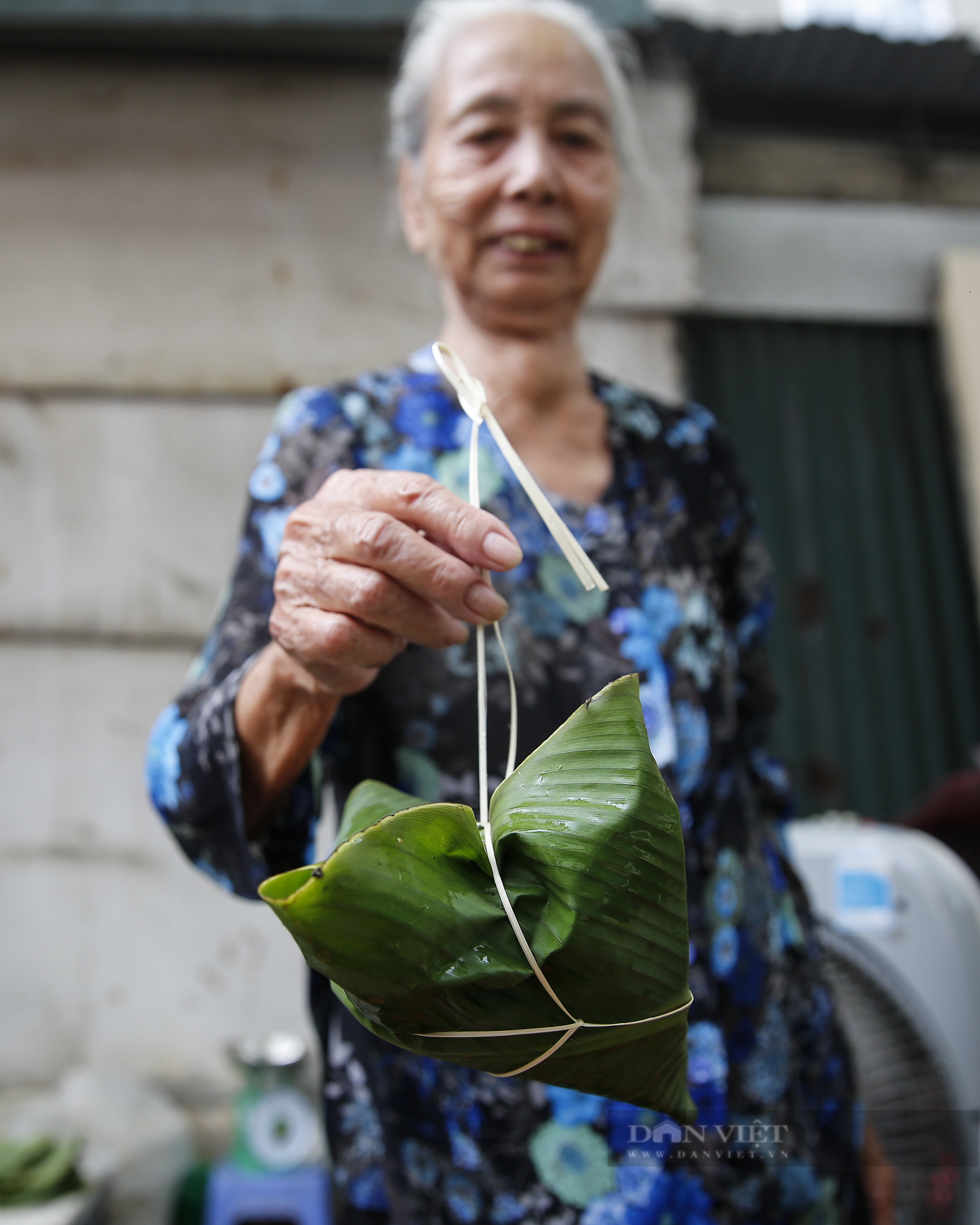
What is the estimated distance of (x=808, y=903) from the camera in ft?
3.83

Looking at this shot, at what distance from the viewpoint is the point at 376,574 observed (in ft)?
2.04

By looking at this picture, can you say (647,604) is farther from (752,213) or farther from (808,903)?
(752,213)

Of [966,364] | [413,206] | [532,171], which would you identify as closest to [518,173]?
[532,171]

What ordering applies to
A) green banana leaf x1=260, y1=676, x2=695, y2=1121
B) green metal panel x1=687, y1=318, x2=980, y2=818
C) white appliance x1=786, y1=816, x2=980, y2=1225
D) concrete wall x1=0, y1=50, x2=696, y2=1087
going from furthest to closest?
green metal panel x1=687, y1=318, x2=980, y2=818
concrete wall x1=0, y1=50, x2=696, y2=1087
white appliance x1=786, y1=816, x2=980, y2=1225
green banana leaf x1=260, y1=676, x2=695, y2=1121

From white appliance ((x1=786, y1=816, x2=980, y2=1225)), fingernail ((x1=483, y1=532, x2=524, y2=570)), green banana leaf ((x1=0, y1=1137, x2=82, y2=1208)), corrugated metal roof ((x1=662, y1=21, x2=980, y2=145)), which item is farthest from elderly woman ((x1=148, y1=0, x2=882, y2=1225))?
corrugated metal roof ((x1=662, y1=21, x2=980, y2=145))

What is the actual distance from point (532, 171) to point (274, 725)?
66cm

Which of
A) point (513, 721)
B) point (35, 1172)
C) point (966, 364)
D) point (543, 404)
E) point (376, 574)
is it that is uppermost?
point (966, 364)

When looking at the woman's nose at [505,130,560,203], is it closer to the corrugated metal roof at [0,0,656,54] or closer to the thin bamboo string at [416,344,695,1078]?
the thin bamboo string at [416,344,695,1078]

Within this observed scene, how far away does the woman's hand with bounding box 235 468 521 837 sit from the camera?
0.60m

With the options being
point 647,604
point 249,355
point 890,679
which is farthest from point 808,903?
point 249,355

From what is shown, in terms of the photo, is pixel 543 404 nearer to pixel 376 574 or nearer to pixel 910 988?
pixel 376 574

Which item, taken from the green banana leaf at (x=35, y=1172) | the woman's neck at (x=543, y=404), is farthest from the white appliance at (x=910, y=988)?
the green banana leaf at (x=35, y=1172)

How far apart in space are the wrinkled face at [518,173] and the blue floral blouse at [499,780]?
0.13 m

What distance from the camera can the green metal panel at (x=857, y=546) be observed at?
9.29 ft
